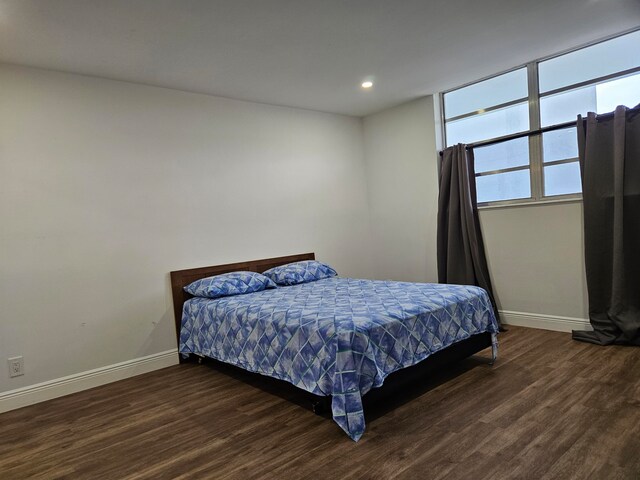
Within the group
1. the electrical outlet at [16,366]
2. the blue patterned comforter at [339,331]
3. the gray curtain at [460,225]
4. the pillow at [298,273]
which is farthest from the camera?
the gray curtain at [460,225]

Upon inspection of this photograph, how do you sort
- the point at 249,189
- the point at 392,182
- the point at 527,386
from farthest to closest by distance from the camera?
the point at 392,182, the point at 249,189, the point at 527,386

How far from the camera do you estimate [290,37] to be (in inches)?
114

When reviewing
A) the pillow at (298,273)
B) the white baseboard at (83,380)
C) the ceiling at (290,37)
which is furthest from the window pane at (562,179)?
the white baseboard at (83,380)

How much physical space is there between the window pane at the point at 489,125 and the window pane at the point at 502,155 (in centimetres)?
11

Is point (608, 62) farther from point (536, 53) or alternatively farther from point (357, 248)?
point (357, 248)

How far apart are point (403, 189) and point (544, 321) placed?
6.57 ft

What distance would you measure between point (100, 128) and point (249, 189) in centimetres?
141

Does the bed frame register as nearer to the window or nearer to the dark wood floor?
the dark wood floor

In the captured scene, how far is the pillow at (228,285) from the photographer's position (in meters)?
3.50

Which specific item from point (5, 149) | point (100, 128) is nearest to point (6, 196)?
point (5, 149)

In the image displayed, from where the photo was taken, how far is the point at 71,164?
10.6ft

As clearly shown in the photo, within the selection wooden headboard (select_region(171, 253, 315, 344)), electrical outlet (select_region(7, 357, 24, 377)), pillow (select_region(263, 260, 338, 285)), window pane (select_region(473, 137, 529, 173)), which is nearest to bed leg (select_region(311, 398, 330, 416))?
pillow (select_region(263, 260, 338, 285))

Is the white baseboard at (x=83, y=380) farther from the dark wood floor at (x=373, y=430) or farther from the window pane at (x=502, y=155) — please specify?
the window pane at (x=502, y=155)

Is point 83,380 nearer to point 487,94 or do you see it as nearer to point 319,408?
point 319,408
